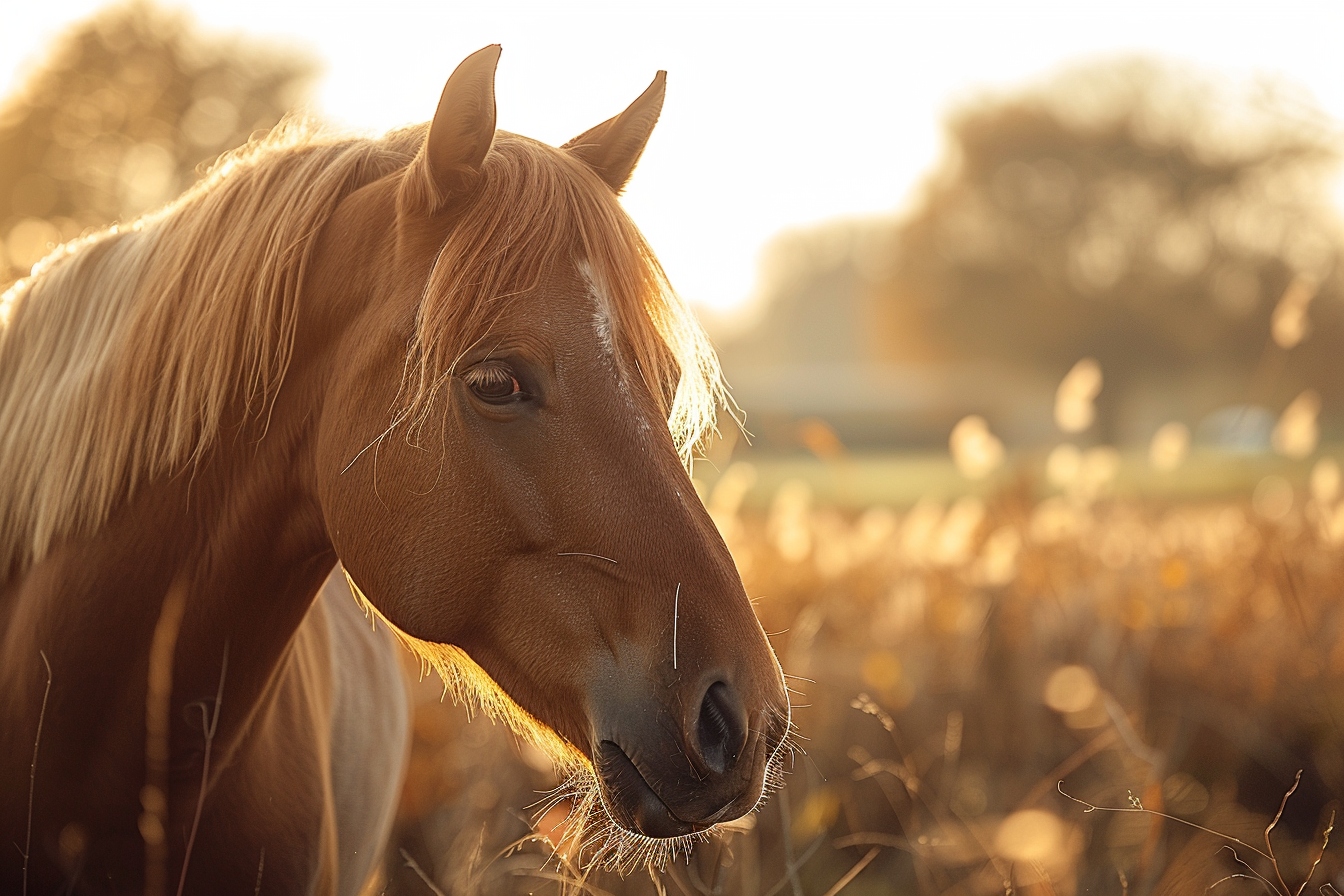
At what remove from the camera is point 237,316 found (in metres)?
1.88

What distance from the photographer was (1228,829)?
3201 millimetres

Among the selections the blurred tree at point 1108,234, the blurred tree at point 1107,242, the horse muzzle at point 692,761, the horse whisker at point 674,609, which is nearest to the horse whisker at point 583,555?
the horse whisker at point 674,609

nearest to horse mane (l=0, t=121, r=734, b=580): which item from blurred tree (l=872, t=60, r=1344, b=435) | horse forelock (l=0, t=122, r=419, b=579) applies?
horse forelock (l=0, t=122, r=419, b=579)

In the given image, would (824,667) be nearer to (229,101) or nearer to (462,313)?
(462,313)

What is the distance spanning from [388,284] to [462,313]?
20 centimetres

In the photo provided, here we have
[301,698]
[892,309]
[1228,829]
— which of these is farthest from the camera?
[892,309]

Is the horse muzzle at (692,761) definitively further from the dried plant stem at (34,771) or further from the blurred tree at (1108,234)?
the blurred tree at (1108,234)

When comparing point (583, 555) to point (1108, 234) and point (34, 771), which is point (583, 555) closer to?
point (34, 771)

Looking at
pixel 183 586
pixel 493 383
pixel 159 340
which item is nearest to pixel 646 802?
pixel 493 383

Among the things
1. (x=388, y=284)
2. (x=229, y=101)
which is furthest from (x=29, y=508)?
(x=229, y=101)

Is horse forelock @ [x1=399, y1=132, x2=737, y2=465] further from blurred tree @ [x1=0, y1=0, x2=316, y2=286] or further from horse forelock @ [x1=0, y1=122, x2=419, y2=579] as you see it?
blurred tree @ [x1=0, y1=0, x2=316, y2=286]

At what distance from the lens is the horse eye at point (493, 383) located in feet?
5.51

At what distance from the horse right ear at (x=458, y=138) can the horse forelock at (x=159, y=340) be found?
0.93 ft

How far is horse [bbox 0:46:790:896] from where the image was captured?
1618 mm
